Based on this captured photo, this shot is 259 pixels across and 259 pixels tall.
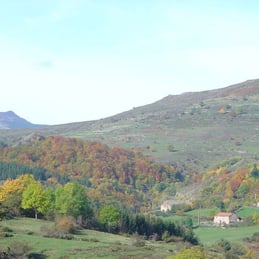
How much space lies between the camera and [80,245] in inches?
2339

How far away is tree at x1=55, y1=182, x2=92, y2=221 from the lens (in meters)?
75.1

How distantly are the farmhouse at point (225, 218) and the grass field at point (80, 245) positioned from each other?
42807 millimetres

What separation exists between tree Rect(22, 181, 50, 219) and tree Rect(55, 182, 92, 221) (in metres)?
1.71

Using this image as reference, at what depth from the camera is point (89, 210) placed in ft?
256

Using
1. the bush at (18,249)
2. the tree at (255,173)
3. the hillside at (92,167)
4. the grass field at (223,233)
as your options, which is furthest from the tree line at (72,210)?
the hillside at (92,167)

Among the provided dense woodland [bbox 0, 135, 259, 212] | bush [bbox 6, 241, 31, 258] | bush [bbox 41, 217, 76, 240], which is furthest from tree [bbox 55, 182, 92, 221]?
dense woodland [bbox 0, 135, 259, 212]

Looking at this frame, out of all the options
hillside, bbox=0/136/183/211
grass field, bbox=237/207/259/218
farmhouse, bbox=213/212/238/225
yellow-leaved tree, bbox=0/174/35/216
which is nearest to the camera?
yellow-leaved tree, bbox=0/174/35/216

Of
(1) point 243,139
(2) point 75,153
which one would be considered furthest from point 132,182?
(1) point 243,139

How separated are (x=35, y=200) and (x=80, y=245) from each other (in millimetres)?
15808

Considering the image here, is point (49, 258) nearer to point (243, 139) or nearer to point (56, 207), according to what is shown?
point (56, 207)

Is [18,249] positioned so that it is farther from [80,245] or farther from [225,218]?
[225,218]

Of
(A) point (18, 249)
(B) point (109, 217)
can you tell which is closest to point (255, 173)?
(B) point (109, 217)

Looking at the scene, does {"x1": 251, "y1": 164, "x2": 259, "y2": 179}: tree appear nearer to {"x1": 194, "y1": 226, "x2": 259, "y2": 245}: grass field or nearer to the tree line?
{"x1": 194, "y1": 226, "x2": 259, "y2": 245}: grass field

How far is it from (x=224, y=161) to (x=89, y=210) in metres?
96.9
